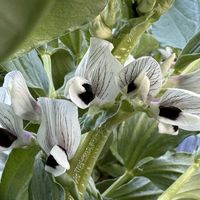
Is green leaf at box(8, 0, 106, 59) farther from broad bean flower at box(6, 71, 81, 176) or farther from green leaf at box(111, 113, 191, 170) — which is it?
green leaf at box(111, 113, 191, 170)

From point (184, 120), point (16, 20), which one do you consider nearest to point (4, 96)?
point (184, 120)

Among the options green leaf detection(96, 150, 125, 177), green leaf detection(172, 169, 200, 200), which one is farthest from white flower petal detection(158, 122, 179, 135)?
green leaf detection(96, 150, 125, 177)

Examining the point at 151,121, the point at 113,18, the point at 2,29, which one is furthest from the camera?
the point at 151,121

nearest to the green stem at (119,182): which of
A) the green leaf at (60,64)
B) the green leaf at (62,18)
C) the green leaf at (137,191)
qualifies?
the green leaf at (137,191)

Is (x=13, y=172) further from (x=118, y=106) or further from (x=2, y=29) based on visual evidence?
(x=2, y=29)

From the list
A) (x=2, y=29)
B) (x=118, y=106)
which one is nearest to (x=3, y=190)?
(x=118, y=106)

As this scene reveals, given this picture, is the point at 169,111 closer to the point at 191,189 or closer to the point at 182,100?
the point at 182,100

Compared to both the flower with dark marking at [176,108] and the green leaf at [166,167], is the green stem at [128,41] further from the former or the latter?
the green leaf at [166,167]
